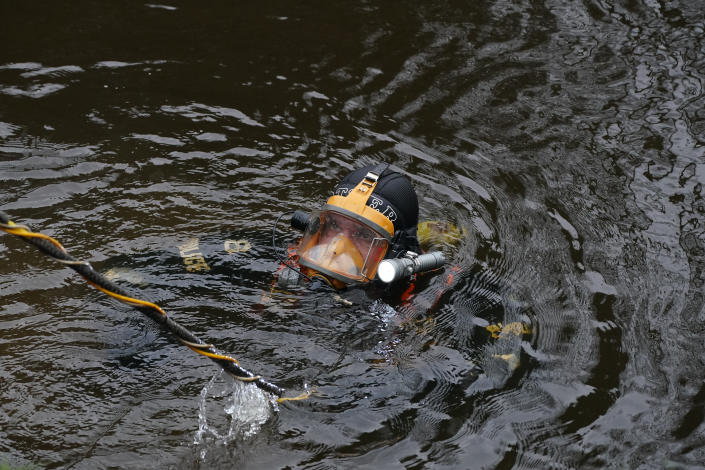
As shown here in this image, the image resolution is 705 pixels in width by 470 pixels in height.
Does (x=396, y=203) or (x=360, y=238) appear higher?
(x=396, y=203)

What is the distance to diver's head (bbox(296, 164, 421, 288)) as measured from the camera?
640cm

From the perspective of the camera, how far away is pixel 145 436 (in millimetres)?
4957

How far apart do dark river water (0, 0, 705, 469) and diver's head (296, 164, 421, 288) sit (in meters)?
0.25

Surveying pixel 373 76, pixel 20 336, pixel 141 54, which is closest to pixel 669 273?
pixel 373 76

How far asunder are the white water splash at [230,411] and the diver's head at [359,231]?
132 centimetres

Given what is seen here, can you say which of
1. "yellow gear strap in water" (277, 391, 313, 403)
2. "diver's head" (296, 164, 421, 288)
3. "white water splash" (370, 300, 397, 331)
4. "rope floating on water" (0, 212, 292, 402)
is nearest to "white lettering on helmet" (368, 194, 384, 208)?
"diver's head" (296, 164, 421, 288)

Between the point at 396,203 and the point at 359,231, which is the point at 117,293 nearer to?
the point at 359,231

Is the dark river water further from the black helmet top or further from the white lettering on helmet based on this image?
the white lettering on helmet

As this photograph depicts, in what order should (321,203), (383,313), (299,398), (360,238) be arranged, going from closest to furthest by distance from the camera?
(299,398), (383,313), (360,238), (321,203)

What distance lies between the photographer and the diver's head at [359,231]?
252 inches

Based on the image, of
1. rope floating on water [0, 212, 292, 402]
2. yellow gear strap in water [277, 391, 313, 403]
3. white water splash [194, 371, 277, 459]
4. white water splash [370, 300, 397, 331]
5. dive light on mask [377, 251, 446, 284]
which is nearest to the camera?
rope floating on water [0, 212, 292, 402]

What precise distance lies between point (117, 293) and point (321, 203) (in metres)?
4.07

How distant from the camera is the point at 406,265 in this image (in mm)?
6168

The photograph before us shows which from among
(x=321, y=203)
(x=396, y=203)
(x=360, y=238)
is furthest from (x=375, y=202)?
(x=321, y=203)
